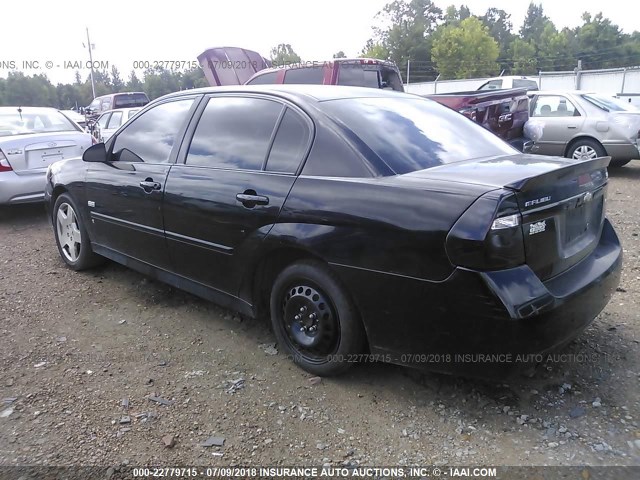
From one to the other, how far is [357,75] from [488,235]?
7.25 m

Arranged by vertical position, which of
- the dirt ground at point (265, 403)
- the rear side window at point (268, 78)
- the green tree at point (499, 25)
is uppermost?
the green tree at point (499, 25)

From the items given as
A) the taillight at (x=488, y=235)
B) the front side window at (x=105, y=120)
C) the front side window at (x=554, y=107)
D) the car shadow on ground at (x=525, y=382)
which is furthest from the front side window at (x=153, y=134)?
the front side window at (x=105, y=120)

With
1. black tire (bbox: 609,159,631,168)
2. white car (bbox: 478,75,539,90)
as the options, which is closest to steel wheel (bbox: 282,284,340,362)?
black tire (bbox: 609,159,631,168)

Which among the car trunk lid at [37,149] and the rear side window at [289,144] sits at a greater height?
the rear side window at [289,144]

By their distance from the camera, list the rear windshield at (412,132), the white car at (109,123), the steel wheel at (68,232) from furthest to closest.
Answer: the white car at (109,123) < the steel wheel at (68,232) < the rear windshield at (412,132)

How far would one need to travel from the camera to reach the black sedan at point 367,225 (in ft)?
7.42

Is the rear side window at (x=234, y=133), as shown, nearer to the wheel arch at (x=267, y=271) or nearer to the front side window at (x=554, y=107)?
the wheel arch at (x=267, y=271)

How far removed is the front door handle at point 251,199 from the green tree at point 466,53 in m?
57.8

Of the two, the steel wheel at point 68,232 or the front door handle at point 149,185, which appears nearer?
the front door handle at point 149,185

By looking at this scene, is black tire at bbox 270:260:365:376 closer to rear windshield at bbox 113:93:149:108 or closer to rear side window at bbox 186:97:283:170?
rear side window at bbox 186:97:283:170

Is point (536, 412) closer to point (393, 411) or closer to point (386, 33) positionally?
point (393, 411)

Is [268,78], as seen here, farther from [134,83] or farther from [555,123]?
[134,83]

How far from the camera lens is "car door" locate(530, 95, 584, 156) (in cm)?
905

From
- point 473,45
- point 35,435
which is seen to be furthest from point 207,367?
point 473,45
